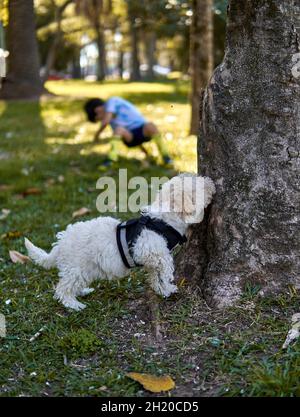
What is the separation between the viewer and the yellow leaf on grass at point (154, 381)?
10.5 ft

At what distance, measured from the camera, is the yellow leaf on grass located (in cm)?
321

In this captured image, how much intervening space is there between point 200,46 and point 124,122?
252cm

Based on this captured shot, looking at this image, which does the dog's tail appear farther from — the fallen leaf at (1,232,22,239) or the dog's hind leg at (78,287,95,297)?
the fallen leaf at (1,232,22,239)

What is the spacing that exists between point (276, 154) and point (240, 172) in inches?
10.7

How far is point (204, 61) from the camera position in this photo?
10.9 metres

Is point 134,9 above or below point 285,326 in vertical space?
above

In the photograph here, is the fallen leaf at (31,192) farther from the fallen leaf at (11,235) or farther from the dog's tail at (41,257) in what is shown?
the dog's tail at (41,257)

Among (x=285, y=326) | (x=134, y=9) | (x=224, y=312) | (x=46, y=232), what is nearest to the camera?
(x=285, y=326)

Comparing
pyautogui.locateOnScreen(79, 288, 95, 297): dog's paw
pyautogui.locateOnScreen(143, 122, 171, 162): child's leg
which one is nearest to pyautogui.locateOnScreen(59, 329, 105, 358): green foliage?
pyautogui.locateOnScreen(79, 288, 95, 297): dog's paw

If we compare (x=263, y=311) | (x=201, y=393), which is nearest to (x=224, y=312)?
(x=263, y=311)

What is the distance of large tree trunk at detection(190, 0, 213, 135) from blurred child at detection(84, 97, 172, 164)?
1.50 meters

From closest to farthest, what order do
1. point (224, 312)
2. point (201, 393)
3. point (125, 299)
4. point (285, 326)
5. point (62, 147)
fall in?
point (201, 393) < point (285, 326) < point (224, 312) < point (125, 299) < point (62, 147)

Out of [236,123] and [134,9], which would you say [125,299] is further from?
[134,9]

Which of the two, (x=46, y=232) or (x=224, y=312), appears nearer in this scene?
(x=224, y=312)
